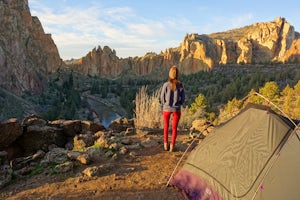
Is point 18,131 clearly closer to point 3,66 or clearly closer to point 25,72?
point 3,66

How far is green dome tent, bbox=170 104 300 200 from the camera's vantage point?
512cm

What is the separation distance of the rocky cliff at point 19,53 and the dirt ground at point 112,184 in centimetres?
7161

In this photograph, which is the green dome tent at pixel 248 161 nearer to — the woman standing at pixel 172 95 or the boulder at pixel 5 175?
the woman standing at pixel 172 95

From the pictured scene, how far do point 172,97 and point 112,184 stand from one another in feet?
8.82

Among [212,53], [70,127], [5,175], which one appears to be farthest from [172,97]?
[212,53]

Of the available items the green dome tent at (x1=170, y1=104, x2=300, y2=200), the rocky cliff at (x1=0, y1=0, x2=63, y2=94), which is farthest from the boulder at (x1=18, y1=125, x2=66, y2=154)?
the rocky cliff at (x1=0, y1=0, x2=63, y2=94)

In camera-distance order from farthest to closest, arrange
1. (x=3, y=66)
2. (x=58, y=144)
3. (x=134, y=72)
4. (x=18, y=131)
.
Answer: (x=134, y=72), (x=3, y=66), (x=58, y=144), (x=18, y=131)

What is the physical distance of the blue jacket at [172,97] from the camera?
26.3 feet

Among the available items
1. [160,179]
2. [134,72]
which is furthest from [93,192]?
[134,72]

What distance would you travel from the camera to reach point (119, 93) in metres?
106

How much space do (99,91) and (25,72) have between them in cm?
2743

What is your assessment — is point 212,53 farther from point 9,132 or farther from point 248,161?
point 248,161

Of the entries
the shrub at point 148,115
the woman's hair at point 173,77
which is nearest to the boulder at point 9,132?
the shrub at point 148,115

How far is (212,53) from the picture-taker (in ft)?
501
